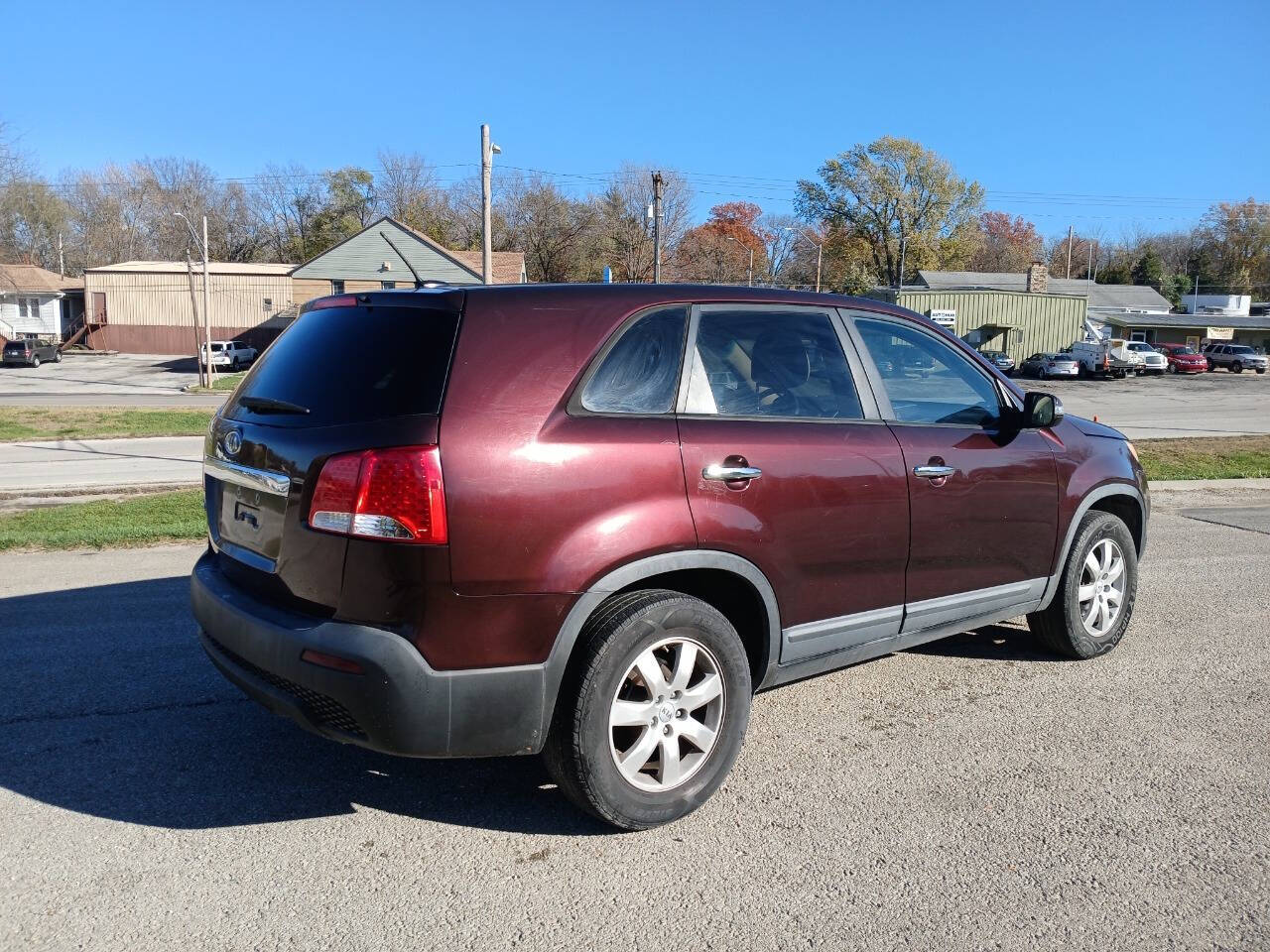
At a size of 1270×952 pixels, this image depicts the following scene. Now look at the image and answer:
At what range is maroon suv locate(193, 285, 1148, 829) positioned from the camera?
293 centimetres

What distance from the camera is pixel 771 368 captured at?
3.86 metres

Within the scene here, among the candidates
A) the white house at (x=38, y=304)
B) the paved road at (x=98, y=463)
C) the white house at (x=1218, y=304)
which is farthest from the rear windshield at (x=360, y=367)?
the white house at (x=1218, y=304)

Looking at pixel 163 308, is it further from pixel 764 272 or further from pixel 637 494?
pixel 637 494

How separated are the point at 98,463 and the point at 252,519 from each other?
12.8 meters

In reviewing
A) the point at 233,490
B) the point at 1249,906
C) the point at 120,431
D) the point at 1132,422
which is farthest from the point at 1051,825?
the point at 1132,422

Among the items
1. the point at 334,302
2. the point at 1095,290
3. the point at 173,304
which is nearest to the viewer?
the point at 334,302

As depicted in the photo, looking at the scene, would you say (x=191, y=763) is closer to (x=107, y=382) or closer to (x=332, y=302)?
(x=332, y=302)

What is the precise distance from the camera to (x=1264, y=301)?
9956 centimetres

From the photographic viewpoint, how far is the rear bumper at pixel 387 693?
2902 mm

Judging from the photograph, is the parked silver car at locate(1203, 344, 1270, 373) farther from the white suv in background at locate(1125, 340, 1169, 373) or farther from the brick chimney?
the brick chimney

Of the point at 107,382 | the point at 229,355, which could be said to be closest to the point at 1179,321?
the point at 229,355

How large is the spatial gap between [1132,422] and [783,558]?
2656 cm

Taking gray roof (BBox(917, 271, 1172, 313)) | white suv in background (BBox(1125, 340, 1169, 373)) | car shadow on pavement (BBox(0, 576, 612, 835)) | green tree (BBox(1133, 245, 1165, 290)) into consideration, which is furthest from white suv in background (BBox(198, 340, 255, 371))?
green tree (BBox(1133, 245, 1165, 290))

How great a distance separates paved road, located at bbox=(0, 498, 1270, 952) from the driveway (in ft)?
99.9
